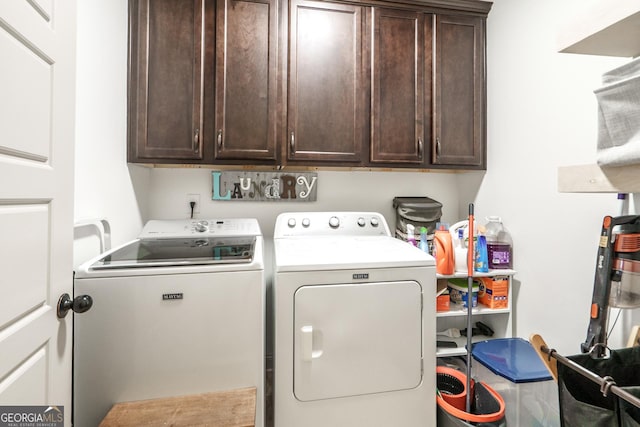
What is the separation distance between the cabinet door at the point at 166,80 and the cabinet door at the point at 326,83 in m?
0.55

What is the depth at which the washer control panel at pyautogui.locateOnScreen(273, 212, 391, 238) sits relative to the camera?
6.21 ft

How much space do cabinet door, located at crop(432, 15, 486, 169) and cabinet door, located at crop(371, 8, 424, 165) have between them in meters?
0.13

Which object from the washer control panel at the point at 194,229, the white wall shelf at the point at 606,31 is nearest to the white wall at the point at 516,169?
the washer control panel at the point at 194,229

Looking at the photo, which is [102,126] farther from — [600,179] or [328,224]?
[600,179]

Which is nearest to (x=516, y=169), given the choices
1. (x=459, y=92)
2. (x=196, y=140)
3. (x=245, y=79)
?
(x=459, y=92)

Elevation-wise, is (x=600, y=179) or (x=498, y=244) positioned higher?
(x=600, y=179)

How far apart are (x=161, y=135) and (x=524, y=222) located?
87.3 inches

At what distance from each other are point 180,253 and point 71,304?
18.6 inches

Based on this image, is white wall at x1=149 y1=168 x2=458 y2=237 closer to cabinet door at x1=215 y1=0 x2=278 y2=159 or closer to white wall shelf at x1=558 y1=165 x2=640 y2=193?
cabinet door at x1=215 y1=0 x2=278 y2=159

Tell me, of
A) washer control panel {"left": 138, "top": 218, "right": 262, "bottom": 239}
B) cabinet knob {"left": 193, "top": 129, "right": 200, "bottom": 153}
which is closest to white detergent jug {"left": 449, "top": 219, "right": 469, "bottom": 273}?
washer control panel {"left": 138, "top": 218, "right": 262, "bottom": 239}

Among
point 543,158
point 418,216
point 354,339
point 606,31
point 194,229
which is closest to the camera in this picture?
point 606,31

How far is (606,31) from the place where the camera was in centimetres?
75

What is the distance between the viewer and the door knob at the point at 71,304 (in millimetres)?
875

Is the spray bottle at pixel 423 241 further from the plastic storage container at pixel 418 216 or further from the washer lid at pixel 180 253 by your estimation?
the washer lid at pixel 180 253
